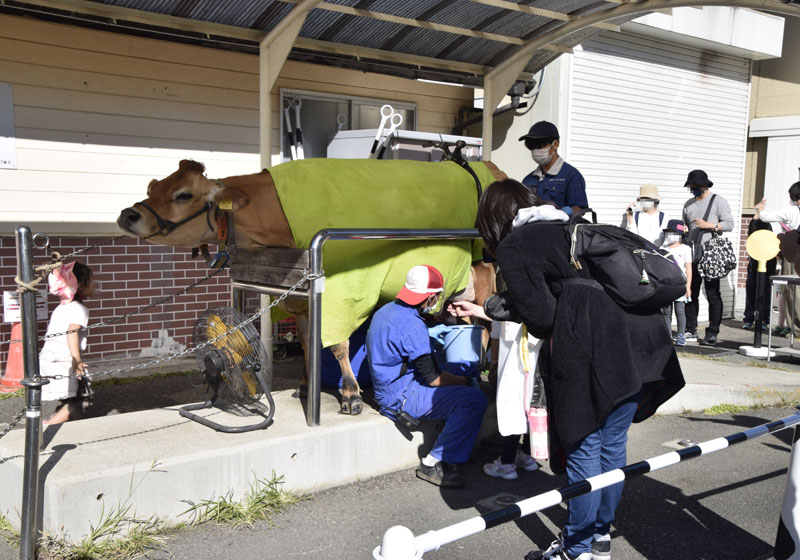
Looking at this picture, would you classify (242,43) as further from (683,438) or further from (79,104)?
(683,438)

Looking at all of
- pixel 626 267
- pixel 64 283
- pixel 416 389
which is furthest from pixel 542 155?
pixel 64 283

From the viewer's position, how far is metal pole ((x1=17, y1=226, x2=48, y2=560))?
10.7ft

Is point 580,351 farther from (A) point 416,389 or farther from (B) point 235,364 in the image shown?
(B) point 235,364

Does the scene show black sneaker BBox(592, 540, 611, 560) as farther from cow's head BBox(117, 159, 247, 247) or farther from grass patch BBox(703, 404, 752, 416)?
grass patch BBox(703, 404, 752, 416)

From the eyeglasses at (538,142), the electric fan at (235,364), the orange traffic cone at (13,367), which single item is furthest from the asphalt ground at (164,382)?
the eyeglasses at (538,142)

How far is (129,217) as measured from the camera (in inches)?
176

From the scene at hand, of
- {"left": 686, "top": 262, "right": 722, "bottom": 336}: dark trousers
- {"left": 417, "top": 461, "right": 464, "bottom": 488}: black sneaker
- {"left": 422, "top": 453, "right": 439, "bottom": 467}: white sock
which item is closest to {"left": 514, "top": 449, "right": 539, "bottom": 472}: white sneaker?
{"left": 417, "top": 461, "right": 464, "bottom": 488}: black sneaker

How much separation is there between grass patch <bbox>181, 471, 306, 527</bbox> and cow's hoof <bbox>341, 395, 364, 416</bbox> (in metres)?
0.74

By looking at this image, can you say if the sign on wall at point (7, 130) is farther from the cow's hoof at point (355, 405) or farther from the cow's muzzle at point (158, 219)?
the cow's hoof at point (355, 405)

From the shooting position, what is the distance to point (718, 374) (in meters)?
7.09

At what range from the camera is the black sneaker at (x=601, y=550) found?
11.0ft

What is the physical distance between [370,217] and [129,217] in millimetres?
1546

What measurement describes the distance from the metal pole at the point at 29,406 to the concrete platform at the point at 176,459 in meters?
0.14

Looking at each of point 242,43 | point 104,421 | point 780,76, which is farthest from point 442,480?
point 780,76
